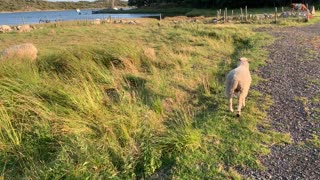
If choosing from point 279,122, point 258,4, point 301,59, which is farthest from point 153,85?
point 258,4

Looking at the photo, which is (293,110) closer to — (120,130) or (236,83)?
(236,83)

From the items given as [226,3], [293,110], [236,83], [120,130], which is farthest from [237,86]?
[226,3]

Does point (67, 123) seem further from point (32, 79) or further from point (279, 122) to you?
point (279, 122)

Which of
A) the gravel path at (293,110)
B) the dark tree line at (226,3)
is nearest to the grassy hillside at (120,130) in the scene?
the gravel path at (293,110)

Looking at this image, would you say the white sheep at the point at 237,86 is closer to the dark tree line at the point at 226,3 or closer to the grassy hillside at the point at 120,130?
the grassy hillside at the point at 120,130

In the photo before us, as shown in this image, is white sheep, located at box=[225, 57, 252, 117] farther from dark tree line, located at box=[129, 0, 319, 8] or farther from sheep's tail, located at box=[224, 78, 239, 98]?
dark tree line, located at box=[129, 0, 319, 8]

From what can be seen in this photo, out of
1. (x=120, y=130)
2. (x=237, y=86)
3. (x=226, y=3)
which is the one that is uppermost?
(x=226, y=3)

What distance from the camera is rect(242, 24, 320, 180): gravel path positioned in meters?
4.18

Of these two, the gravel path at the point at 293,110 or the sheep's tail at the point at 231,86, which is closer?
the gravel path at the point at 293,110

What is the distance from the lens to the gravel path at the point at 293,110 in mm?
4180

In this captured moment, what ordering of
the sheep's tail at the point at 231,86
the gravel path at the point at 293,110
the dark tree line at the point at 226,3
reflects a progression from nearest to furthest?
the gravel path at the point at 293,110 < the sheep's tail at the point at 231,86 < the dark tree line at the point at 226,3

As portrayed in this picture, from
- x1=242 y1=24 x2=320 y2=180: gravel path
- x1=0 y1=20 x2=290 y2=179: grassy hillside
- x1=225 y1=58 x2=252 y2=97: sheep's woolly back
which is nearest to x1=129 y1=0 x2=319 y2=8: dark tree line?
x1=242 y1=24 x2=320 y2=180: gravel path

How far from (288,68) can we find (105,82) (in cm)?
558

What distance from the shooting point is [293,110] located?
616cm
